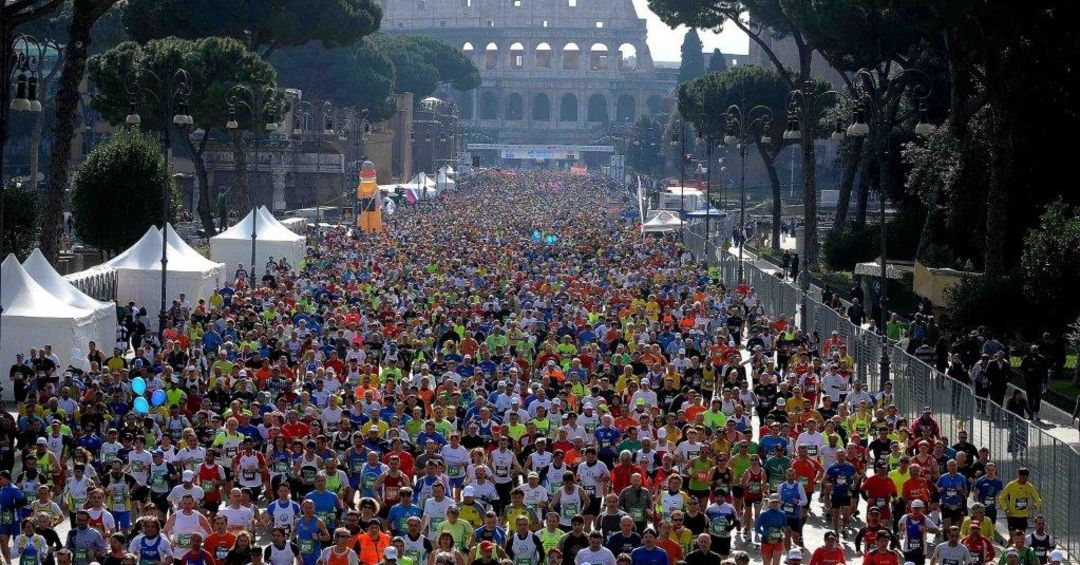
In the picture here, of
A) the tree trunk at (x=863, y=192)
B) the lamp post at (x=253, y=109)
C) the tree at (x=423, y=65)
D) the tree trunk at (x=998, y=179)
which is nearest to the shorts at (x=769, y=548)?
the tree trunk at (x=998, y=179)

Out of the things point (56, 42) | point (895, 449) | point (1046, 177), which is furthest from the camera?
point (56, 42)

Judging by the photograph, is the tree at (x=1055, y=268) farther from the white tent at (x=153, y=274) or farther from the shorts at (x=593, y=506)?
the shorts at (x=593, y=506)

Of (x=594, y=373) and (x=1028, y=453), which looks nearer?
(x=1028, y=453)

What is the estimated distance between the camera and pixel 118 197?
43094 mm

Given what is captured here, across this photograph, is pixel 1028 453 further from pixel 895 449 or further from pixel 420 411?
pixel 420 411

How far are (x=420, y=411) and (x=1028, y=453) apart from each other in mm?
6084

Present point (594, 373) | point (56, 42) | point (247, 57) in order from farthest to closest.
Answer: point (56, 42), point (247, 57), point (594, 373)

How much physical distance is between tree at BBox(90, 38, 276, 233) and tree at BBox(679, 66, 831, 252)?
21.2 meters

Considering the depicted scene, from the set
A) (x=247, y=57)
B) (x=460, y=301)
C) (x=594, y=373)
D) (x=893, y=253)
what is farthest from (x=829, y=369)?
(x=247, y=57)

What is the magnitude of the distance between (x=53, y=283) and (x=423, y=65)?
11521 centimetres

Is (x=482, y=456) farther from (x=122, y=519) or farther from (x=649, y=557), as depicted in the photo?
(x=649, y=557)

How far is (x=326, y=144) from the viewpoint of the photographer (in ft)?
313

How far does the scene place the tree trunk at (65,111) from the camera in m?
34.8

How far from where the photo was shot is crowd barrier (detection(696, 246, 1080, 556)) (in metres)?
16.8
